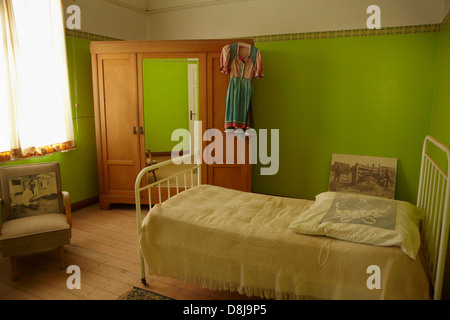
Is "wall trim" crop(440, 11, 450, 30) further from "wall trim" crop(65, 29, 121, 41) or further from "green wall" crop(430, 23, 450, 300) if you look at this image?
"wall trim" crop(65, 29, 121, 41)

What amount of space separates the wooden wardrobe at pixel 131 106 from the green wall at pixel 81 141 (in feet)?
Answer: 0.81

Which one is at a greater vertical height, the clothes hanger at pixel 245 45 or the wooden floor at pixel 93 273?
the clothes hanger at pixel 245 45

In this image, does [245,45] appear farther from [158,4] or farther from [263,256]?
[263,256]

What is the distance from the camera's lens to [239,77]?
377cm

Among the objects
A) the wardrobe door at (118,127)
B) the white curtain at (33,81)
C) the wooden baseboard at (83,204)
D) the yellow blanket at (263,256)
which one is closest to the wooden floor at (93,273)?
the yellow blanket at (263,256)

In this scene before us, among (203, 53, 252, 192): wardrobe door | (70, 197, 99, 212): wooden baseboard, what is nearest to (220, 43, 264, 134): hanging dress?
(203, 53, 252, 192): wardrobe door

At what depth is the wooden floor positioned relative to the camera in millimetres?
2496

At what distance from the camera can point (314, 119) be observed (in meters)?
4.31

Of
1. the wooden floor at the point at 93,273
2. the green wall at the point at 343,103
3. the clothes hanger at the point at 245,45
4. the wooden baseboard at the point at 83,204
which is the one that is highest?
the clothes hanger at the point at 245,45

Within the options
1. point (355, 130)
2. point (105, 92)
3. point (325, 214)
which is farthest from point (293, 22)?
point (325, 214)

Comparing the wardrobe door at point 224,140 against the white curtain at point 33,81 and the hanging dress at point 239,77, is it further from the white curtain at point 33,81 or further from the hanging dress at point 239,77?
the white curtain at point 33,81

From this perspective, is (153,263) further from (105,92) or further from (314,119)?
(314,119)

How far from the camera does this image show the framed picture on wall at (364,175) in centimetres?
401

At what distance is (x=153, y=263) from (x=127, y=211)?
1.98 m
